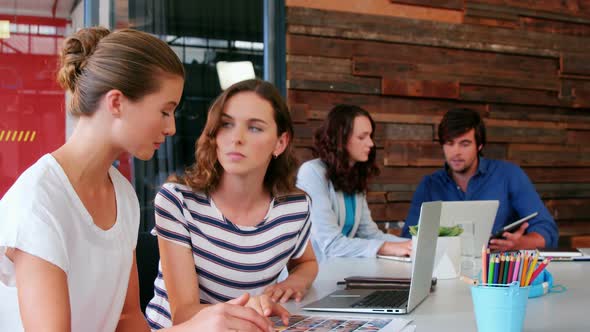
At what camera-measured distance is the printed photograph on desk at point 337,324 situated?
1.41m

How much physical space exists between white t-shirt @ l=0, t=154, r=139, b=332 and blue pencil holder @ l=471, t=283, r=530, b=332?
0.77 meters

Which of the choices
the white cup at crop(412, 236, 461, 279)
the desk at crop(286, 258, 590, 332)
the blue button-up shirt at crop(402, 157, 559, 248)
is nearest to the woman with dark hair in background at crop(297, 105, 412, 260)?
the blue button-up shirt at crop(402, 157, 559, 248)

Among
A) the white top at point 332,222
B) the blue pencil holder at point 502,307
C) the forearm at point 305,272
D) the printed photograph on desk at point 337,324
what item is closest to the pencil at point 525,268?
the blue pencil holder at point 502,307

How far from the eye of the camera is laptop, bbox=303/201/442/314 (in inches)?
63.4

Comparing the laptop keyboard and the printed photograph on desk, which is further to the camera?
the laptop keyboard

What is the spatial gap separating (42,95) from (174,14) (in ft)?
3.21

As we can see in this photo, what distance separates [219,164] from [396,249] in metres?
0.99

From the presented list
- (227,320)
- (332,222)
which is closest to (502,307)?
(227,320)

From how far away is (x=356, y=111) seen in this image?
3596 millimetres

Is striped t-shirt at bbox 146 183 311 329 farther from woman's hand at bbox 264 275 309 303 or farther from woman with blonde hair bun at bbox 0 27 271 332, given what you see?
woman with blonde hair bun at bbox 0 27 271 332

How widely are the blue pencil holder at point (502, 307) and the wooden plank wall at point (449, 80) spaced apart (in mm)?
2900

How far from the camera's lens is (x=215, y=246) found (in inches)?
77.4

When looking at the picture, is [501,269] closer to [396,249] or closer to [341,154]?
[396,249]

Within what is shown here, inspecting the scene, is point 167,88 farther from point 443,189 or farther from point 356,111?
point 443,189
